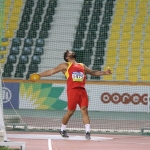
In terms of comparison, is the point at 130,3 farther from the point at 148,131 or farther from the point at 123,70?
the point at 148,131

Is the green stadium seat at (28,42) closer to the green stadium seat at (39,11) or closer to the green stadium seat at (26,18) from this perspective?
the green stadium seat at (26,18)

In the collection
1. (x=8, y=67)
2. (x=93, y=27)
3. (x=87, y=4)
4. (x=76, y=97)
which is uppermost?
(x=87, y=4)

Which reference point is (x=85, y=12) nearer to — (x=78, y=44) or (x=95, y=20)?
(x=95, y=20)

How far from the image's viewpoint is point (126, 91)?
24.1m

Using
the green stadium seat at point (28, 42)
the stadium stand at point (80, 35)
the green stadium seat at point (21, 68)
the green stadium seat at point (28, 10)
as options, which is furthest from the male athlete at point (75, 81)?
the green stadium seat at point (28, 10)

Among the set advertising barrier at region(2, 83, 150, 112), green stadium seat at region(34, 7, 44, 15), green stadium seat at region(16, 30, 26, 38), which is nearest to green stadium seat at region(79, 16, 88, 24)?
green stadium seat at region(34, 7, 44, 15)

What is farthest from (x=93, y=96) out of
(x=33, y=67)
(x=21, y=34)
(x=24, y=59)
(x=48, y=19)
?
(x=21, y=34)

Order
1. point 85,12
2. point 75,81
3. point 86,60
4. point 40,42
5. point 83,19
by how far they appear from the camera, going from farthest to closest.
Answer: point 85,12 < point 40,42 < point 83,19 < point 86,60 < point 75,81

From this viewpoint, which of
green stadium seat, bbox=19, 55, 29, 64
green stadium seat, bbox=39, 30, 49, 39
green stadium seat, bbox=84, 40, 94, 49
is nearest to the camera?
green stadium seat, bbox=84, 40, 94, 49

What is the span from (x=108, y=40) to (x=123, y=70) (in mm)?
1467

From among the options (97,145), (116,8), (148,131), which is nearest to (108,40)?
(116,8)

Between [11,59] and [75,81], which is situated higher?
[11,59]

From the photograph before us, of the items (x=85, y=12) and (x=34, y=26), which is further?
(x=85, y=12)

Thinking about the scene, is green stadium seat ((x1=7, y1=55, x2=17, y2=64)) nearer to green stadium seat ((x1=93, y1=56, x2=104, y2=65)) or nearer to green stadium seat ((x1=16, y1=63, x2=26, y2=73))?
green stadium seat ((x1=16, y1=63, x2=26, y2=73))
